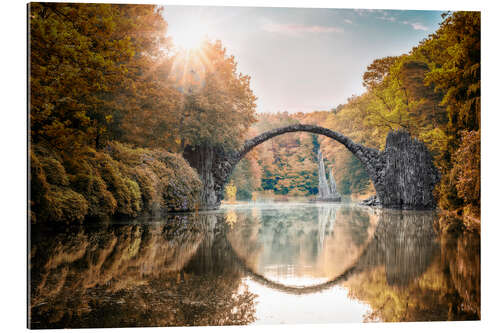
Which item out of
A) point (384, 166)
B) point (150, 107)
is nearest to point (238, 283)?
point (150, 107)

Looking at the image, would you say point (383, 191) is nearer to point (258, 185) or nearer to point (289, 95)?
point (258, 185)

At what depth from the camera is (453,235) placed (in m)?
5.59

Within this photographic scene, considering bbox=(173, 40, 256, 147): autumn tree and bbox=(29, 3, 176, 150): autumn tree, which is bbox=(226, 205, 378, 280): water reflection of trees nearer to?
bbox=(29, 3, 176, 150): autumn tree

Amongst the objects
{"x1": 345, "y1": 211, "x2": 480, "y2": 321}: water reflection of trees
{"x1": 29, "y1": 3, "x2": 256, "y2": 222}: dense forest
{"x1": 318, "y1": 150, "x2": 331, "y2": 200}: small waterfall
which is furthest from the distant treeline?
{"x1": 29, "y1": 3, "x2": 256, "y2": 222}: dense forest

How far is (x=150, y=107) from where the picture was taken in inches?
328

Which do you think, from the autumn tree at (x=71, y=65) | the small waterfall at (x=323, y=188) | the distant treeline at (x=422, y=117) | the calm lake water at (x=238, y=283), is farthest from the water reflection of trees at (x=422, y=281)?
the small waterfall at (x=323, y=188)

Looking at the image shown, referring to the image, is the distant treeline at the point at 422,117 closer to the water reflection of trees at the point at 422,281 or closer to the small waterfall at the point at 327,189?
the small waterfall at the point at 327,189

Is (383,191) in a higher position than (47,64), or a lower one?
lower

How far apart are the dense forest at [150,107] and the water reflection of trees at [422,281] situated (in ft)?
3.56

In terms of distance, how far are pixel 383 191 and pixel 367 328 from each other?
13.0m

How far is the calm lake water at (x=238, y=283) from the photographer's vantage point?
9.52 feet

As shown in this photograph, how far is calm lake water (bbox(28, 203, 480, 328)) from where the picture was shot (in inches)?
114

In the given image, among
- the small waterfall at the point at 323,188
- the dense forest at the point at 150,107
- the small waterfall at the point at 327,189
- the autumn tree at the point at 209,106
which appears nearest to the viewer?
the dense forest at the point at 150,107
